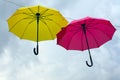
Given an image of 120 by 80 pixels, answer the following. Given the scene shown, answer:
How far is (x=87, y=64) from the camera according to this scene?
1441 cm

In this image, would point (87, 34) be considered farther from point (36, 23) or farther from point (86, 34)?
point (36, 23)

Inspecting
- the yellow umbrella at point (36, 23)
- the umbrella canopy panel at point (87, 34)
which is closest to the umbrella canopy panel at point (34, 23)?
the yellow umbrella at point (36, 23)

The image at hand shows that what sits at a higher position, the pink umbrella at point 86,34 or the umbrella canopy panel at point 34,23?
the umbrella canopy panel at point 34,23

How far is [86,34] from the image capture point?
51.3ft

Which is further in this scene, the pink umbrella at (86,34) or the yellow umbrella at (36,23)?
the yellow umbrella at (36,23)

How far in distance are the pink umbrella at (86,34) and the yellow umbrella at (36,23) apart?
0.66 m

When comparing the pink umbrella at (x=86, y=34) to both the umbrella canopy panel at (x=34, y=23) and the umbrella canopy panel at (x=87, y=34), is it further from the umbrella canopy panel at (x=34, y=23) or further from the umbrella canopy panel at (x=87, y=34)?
the umbrella canopy panel at (x=34, y=23)

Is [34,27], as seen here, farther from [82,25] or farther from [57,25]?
[82,25]

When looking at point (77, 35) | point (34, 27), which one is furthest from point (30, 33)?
point (77, 35)

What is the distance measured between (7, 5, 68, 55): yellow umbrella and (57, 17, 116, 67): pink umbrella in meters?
0.66

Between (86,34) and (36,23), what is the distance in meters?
2.52

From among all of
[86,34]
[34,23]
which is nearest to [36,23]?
[34,23]

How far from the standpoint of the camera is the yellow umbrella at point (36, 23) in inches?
610

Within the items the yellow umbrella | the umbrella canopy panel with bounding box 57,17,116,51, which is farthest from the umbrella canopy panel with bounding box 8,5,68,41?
the umbrella canopy panel with bounding box 57,17,116,51
